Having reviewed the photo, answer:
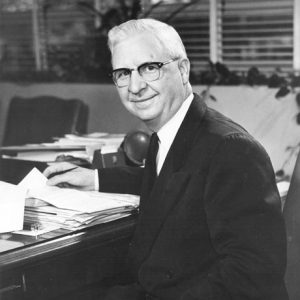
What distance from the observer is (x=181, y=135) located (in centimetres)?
165

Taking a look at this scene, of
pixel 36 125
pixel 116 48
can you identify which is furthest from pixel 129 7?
pixel 116 48

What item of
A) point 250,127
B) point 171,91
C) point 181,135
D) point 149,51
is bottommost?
point 250,127

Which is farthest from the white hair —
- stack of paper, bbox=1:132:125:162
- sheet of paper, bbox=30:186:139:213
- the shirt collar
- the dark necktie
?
stack of paper, bbox=1:132:125:162

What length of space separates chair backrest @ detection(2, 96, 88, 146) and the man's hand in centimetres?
155

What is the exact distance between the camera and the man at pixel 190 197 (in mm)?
1424

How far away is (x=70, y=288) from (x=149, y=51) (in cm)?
65

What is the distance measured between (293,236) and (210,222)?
0.31m

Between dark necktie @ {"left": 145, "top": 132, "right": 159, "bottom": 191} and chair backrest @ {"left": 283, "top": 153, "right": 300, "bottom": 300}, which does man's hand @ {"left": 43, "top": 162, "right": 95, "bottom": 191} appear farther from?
chair backrest @ {"left": 283, "top": 153, "right": 300, "bottom": 300}

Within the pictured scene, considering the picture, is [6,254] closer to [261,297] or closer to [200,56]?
[261,297]

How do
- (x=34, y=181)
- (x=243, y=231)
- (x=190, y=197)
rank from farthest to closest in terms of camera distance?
(x=34, y=181) → (x=190, y=197) → (x=243, y=231)

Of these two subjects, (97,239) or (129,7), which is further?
(129,7)

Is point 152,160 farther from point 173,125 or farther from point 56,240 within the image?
point 56,240

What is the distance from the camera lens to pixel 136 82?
1.68 m

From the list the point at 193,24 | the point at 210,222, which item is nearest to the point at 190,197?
the point at 210,222
